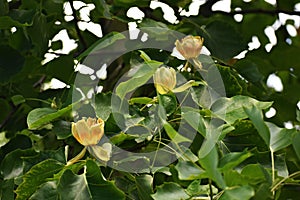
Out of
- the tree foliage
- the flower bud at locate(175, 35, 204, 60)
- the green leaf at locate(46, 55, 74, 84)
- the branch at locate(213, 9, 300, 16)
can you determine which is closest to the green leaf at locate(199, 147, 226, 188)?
the tree foliage

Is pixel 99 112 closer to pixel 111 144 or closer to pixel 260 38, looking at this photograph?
pixel 111 144

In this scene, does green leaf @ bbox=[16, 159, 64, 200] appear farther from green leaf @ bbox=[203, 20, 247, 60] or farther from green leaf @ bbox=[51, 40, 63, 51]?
green leaf @ bbox=[51, 40, 63, 51]

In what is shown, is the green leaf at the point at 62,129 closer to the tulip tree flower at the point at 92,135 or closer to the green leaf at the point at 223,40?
the tulip tree flower at the point at 92,135

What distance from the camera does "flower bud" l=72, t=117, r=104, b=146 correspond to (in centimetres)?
58

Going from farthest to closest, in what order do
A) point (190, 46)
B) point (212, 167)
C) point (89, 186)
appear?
point (190, 46) → point (89, 186) → point (212, 167)

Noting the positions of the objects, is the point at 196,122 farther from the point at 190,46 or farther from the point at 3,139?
the point at 3,139

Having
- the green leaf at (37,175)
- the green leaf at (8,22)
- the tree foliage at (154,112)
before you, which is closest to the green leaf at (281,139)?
the tree foliage at (154,112)

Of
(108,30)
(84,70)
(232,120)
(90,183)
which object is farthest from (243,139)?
(108,30)

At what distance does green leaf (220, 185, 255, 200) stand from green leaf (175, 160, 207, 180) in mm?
30

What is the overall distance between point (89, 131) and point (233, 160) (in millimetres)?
156

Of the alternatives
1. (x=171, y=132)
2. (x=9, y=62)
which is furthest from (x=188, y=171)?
A: (x=9, y=62)

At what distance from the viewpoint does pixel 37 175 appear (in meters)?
0.61

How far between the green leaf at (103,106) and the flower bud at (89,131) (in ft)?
0.19

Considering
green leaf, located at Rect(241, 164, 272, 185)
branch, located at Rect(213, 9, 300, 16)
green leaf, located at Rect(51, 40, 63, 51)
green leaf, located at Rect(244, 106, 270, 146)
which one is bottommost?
green leaf, located at Rect(51, 40, 63, 51)
